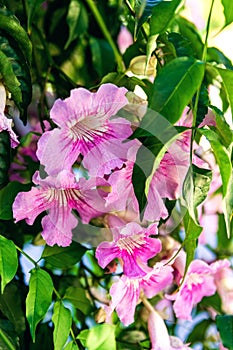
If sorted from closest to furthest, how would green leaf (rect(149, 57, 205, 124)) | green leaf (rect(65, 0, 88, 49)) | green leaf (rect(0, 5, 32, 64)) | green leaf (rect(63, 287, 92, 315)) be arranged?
green leaf (rect(149, 57, 205, 124))
green leaf (rect(0, 5, 32, 64))
green leaf (rect(63, 287, 92, 315))
green leaf (rect(65, 0, 88, 49))

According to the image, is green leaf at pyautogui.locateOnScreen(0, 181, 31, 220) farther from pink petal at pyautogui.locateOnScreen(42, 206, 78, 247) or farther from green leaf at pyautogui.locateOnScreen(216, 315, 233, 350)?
green leaf at pyautogui.locateOnScreen(216, 315, 233, 350)

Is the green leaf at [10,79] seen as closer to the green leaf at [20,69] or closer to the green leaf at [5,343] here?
the green leaf at [20,69]

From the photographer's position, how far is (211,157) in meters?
0.79

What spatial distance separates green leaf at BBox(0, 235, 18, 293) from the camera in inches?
23.3

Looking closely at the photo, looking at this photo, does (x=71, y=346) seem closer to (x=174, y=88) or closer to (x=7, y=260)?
(x=7, y=260)

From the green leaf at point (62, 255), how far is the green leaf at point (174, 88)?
0.70 feet

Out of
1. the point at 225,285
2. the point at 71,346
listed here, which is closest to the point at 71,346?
the point at 71,346

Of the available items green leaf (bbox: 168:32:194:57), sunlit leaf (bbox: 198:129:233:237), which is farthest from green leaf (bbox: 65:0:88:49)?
sunlit leaf (bbox: 198:129:233:237)

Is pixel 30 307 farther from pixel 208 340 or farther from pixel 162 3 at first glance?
pixel 208 340

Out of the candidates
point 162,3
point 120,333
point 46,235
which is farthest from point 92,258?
point 162,3

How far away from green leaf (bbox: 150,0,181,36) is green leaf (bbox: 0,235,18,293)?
0.19 m

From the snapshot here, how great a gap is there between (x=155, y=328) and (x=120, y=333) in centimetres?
7

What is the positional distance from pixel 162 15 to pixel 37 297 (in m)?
0.23

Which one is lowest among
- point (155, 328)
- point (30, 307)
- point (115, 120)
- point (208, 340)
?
point (208, 340)
